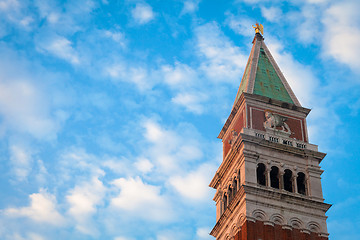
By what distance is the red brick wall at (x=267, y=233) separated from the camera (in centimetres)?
5931

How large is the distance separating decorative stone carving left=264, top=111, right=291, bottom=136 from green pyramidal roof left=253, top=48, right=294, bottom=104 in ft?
12.9

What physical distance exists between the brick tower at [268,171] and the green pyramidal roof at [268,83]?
5.3 inches

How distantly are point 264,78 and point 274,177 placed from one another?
16944 millimetres

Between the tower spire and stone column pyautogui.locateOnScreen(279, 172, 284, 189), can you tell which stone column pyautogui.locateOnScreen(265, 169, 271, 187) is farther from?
the tower spire

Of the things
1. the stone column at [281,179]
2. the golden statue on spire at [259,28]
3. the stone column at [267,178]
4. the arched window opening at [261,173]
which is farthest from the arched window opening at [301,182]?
the golden statue on spire at [259,28]

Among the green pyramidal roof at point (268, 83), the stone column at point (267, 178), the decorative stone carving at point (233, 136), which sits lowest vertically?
the stone column at point (267, 178)

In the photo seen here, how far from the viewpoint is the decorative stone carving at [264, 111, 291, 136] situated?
231ft

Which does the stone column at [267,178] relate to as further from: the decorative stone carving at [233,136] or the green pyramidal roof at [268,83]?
the green pyramidal roof at [268,83]

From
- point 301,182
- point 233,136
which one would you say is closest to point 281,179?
point 301,182

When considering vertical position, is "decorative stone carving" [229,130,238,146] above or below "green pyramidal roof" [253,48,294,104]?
below

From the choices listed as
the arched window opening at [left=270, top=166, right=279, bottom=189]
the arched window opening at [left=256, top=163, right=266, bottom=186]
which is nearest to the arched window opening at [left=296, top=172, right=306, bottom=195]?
the arched window opening at [left=270, top=166, right=279, bottom=189]

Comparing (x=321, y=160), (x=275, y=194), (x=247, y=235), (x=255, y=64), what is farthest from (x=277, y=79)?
(x=247, y=235)

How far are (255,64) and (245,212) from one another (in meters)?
26.8

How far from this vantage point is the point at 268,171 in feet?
214
